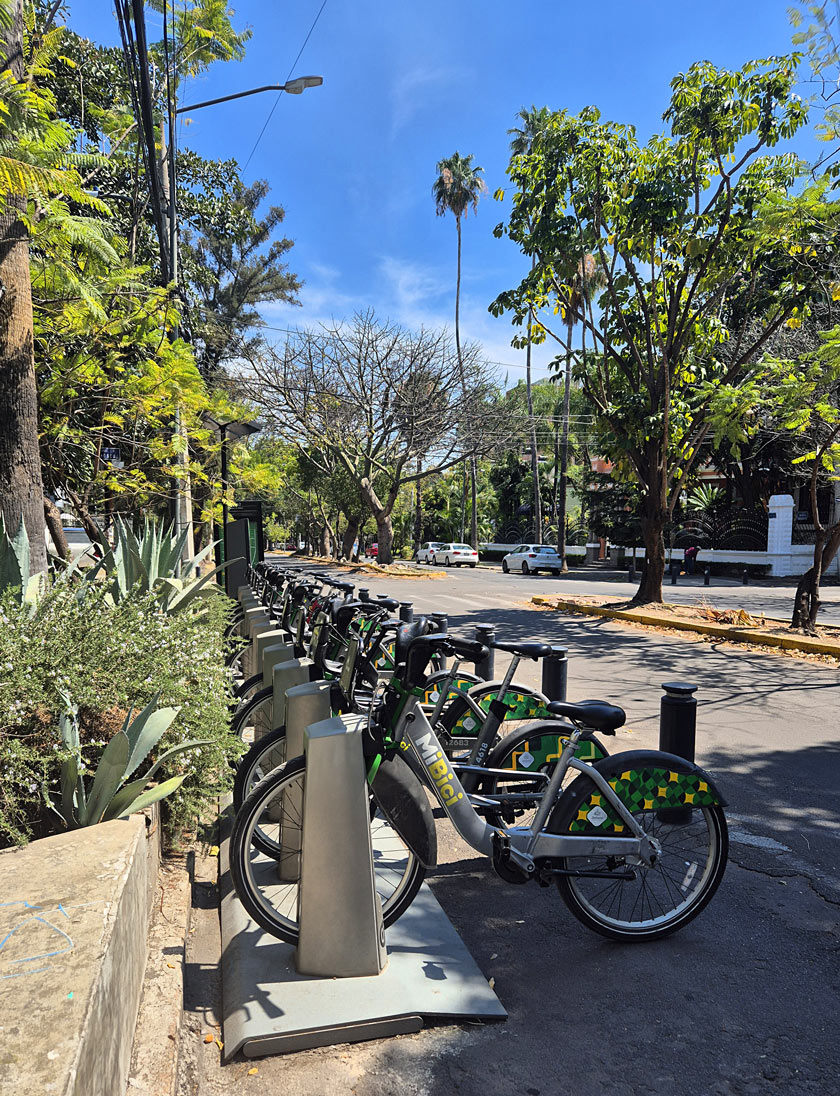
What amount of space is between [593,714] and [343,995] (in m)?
1.44

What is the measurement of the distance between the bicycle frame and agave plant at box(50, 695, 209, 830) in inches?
41.4

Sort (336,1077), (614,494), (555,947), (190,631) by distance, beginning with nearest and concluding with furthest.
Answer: (336,1077), (555,947), (190,631), (614,494)

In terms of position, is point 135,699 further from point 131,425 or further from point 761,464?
point 761,464

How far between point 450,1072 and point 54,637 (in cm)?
244

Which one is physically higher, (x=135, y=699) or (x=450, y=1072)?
(x=135, y=699)

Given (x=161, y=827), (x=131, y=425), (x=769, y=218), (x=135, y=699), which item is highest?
(x=769, y=218)

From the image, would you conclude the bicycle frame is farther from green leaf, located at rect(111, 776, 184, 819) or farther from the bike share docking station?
green leaf, located at rect(111, 776, 184, 819)

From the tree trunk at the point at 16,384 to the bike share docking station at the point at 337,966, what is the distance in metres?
3.97

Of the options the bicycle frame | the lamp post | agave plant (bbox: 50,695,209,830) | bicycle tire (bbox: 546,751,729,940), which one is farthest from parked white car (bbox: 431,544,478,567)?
agave plant (bbox: 50,695,209,830)

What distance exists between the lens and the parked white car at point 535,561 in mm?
34750

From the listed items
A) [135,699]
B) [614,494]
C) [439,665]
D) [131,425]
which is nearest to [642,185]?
[131,425]

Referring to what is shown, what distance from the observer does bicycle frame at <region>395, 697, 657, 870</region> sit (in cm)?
307

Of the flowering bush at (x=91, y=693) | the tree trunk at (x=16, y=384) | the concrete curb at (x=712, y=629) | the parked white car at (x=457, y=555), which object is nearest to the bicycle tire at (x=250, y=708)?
the flowering bush at (x=91, y=693)

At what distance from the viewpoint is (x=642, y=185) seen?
12.6 metres
